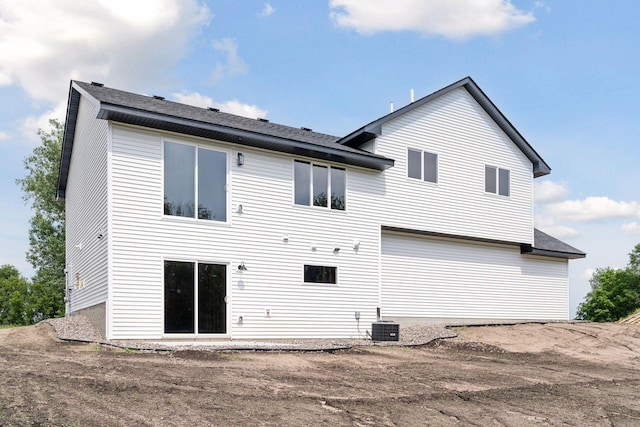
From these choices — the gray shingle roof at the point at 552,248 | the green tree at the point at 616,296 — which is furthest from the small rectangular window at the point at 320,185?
Result: the green tree at the point at 616,296

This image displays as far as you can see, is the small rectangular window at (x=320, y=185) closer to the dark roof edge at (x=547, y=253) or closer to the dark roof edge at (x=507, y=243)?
the dark roof edge at (x=507, y=243)

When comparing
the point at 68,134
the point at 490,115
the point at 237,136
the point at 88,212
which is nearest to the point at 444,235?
the point at 490,115

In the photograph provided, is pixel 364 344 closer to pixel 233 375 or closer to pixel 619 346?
pixel 233 375

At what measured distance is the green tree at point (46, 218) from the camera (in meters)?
35.1

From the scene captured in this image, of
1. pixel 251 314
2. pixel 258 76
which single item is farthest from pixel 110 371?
pixel 258 76

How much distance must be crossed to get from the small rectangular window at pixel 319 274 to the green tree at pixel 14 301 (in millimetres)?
28954

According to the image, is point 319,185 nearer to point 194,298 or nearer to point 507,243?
point 194,298

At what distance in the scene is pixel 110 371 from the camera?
9055 millimetres

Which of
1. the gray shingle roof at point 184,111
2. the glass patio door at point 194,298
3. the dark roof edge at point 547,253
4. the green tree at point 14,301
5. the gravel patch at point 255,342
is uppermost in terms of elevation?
the gray shingle roof at point 184,111

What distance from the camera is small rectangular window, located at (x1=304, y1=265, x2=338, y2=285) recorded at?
16.3 m

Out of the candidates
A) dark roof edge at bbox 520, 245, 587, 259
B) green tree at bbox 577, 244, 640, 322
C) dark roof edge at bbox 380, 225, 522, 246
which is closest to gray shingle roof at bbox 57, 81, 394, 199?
dark roof edge at bbox 380, 225, 522, 246

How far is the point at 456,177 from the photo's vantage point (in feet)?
65.5

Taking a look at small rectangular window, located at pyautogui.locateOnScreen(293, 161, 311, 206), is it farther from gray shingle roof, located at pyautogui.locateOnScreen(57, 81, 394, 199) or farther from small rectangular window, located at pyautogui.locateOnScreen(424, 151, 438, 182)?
small rectangular window, located at pyautogui.locateOnScreen(424, 151, 438, 182)

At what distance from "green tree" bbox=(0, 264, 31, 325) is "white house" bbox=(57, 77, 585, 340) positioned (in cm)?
2092
